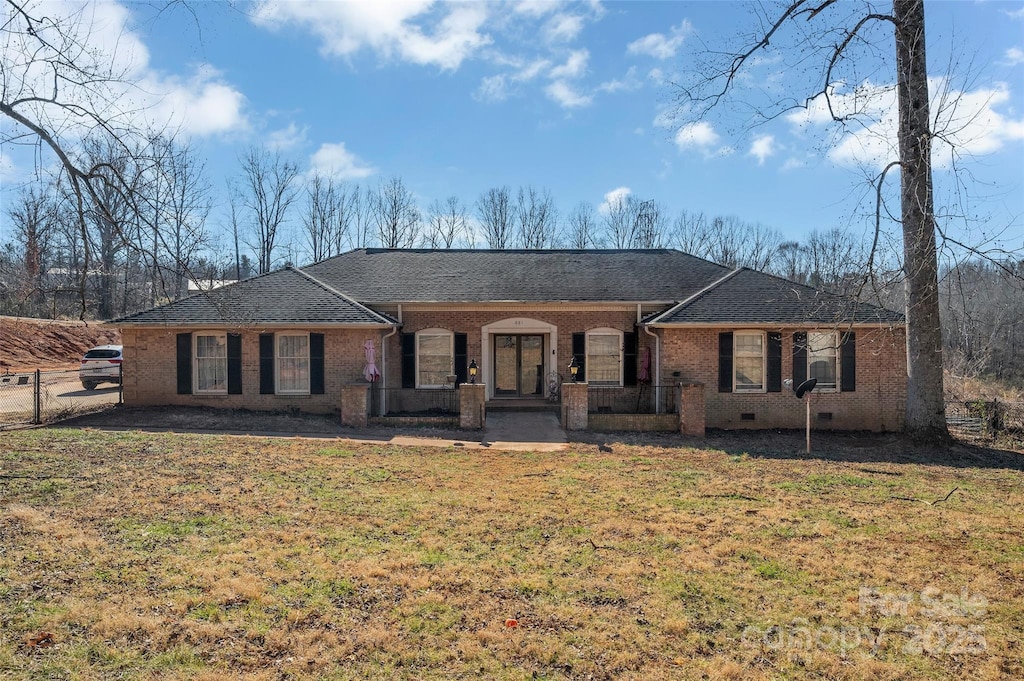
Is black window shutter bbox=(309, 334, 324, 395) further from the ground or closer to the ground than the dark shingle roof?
closer to the ground

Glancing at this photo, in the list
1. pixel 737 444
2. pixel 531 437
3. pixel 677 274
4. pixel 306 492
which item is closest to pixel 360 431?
pixel 531 437

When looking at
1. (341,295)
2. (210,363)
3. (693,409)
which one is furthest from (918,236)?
(210,363)

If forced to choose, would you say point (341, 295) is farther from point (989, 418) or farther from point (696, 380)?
point (989, 418)

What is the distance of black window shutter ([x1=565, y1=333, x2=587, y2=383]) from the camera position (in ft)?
53.2

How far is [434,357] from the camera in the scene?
16203 mm

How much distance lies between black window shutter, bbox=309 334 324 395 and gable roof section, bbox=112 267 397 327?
2.20 feet

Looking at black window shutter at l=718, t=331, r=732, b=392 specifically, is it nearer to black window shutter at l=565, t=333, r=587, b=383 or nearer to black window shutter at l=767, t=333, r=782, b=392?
black window shutter at l=767, t=333, r=782, b=392

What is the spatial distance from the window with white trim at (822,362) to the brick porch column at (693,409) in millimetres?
3436

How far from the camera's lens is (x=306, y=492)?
7660 millimetres

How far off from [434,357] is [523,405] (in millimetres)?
2887

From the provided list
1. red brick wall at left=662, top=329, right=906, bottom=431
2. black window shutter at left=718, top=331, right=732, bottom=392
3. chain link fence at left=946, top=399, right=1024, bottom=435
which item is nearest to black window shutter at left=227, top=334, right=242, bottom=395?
red brick wall at left=662, top=329, right=906, bottom=431

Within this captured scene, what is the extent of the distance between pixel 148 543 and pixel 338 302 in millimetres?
10466

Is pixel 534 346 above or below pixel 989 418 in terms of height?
above

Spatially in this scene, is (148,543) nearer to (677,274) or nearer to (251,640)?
(251,640)
